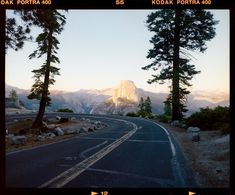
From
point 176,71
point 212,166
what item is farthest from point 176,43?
point 212,166

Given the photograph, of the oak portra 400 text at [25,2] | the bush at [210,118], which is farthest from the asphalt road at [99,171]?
the bush at [210,118]

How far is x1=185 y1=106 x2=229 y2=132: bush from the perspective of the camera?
24277 mm

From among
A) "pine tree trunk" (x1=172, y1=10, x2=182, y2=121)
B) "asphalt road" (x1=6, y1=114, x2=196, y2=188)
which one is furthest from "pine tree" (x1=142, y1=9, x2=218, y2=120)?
"asphalt road" (x1=6, y1=114, x2=196, y2=188)

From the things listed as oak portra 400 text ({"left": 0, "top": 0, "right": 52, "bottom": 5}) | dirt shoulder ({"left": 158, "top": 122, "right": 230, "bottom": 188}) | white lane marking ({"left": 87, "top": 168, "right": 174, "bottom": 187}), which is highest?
oak portra 400 text ({"left": 0, "top": 0, "right": 52, "bottom": 5})

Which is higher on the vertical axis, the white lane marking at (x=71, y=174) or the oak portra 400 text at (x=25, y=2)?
the oak portra 400 text at (x=25, y=2)

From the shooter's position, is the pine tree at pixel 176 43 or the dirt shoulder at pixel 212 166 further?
the pine tree at pixel 176 43

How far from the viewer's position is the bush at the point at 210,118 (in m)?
24.3

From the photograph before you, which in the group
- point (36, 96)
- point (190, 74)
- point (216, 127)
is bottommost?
point (216, 127)

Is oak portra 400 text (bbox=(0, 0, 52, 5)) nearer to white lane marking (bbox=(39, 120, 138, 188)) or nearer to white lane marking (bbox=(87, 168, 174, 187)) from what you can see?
white lane marking (bbox=(39, 120, 138, 188))

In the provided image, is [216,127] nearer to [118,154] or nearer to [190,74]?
[190,74]

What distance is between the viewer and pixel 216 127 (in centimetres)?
2427

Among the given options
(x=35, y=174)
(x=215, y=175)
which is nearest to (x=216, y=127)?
(x=215, y=175)

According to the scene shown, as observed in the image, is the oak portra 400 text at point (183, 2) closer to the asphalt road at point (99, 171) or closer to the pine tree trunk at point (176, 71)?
the asphalt road at point (99, 171)
